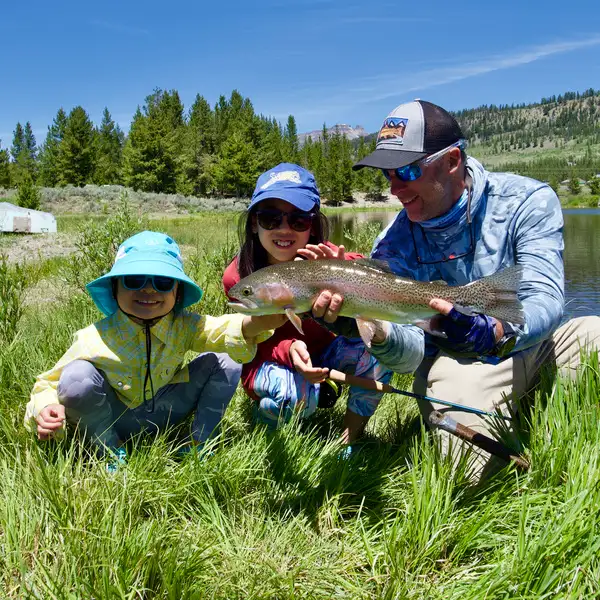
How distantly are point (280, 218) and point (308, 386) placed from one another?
1.18m

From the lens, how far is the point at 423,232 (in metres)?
3.70

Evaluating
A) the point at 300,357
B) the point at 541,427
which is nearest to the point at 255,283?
the point at 300,357

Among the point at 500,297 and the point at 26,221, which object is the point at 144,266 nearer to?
the point at 500,297

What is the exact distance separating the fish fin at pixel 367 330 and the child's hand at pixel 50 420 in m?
1.69

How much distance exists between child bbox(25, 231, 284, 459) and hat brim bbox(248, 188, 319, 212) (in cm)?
68

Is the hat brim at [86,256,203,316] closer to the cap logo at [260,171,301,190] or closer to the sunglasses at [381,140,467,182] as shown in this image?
the cap logo at [260,171,301,190]

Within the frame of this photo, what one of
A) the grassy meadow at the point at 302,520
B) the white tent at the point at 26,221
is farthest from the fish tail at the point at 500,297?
the white tent at the point at 26,221

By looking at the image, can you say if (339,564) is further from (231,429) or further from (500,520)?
(231,429)

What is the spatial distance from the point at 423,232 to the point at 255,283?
1.34 meters

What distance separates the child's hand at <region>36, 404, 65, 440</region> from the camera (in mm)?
2803

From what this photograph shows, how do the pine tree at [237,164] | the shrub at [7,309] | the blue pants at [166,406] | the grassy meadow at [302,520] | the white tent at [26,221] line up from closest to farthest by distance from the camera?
1. the grassy meadow at [302,520]
2. the blue pants at [166,406]
3. the shrub at [7,309]
4. the white tent at [26,221]
5. the pine tree at [237,164]

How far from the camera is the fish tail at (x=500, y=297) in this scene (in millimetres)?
2654

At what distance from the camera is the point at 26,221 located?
24.0 metres

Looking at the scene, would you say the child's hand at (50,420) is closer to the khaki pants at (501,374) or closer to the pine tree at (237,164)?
the khaki pants at (501,374)
